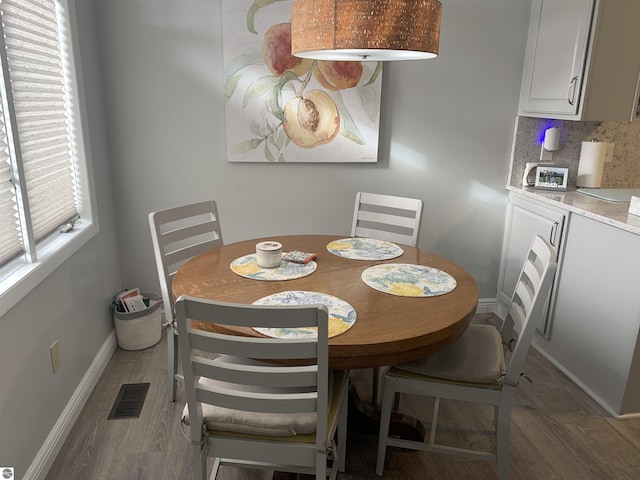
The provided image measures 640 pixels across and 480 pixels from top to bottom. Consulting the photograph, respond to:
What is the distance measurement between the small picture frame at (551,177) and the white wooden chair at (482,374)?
1.31m

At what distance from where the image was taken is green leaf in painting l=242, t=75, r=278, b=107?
284 centimetres

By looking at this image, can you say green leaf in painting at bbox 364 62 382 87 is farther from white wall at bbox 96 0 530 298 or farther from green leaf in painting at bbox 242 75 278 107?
green leaf in painting at bbox 242 75 278 107

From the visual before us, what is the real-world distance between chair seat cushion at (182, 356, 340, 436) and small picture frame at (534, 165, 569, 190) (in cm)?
232

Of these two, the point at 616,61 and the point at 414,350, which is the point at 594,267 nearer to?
the point at 616,61

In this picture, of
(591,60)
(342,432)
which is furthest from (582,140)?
(342,432)

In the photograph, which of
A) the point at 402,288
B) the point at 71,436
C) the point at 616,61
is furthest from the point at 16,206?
the point at 616,61

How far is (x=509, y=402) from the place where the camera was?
1.73 metres

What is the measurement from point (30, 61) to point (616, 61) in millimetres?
2844

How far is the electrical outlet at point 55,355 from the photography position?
6.61ft

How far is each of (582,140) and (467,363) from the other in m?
2.11

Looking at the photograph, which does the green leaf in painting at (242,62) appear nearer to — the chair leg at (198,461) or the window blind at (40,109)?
the window blind at (40,109)

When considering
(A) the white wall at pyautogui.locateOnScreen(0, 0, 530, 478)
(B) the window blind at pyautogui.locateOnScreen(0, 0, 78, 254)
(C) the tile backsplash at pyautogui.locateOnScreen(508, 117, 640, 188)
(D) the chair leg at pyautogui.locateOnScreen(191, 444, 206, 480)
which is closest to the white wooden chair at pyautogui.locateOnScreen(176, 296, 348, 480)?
(D) the chair leg at pyautogui.locateOnScreen(191, 444, 206, 480)

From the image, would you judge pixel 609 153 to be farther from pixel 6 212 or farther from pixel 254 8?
pixel 6 212

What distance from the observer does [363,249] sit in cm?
231
